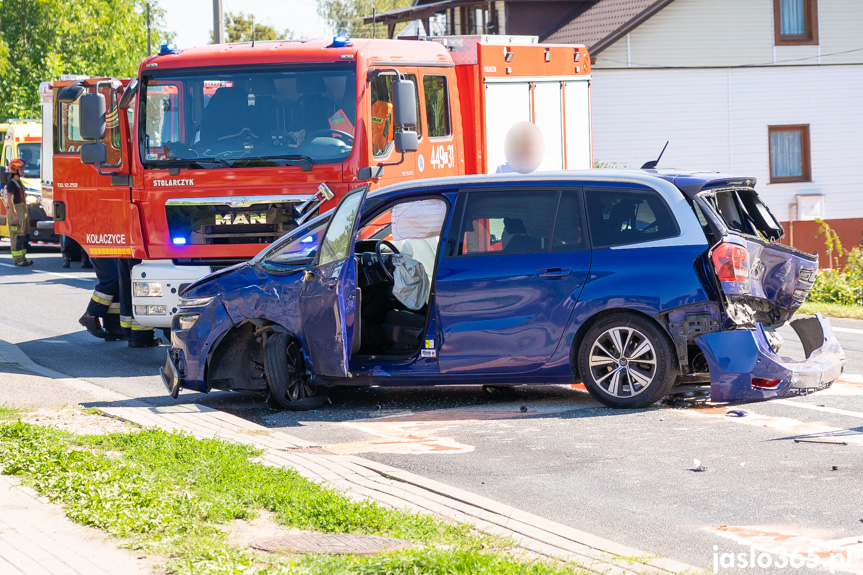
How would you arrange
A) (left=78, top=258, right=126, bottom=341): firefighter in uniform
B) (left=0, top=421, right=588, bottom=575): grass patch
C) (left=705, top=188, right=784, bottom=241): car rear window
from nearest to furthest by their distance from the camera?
(left=0, top=421, right=588, bottom=575): grass patch
(left=705, top=188, right=784, bottom=241): car rear window
(left=78, top=258, right=126, bottom=341): firefighter in uniform

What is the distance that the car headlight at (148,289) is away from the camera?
11766 mm

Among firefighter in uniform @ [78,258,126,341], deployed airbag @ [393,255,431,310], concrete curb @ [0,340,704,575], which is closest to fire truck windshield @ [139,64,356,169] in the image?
firefighter in uniform @ [78,258,126,341]

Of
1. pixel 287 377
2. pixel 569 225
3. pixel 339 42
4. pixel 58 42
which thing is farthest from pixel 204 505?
pixel 58 42

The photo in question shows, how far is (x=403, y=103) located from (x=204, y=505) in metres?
6.40

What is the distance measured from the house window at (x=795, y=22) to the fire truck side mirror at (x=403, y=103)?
2270 cm

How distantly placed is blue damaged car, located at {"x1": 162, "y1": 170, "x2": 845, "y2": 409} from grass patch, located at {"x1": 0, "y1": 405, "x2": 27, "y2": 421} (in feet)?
3.74

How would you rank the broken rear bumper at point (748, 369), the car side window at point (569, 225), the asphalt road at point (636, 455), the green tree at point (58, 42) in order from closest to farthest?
the asphalt road at point (636, 455)
the broken rear bumper at point (748, 369)
the car side window at point (569, 225)
the green tree at point (58, 42)

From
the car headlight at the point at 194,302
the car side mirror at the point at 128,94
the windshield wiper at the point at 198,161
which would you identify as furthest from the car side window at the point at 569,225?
the car side mirror at the point at 128,94

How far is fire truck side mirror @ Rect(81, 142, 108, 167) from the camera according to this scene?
1212 centimetres

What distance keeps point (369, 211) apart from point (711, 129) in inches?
930

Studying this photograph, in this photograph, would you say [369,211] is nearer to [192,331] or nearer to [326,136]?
[192,331]

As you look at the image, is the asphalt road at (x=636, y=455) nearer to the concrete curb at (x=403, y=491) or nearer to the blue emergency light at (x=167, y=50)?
the concrete curb at (x=403, y=491)

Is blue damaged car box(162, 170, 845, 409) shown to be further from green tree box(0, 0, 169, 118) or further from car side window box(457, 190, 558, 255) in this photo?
green tree box(0, 0, 169, 118)

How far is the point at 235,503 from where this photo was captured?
605 centimetres
